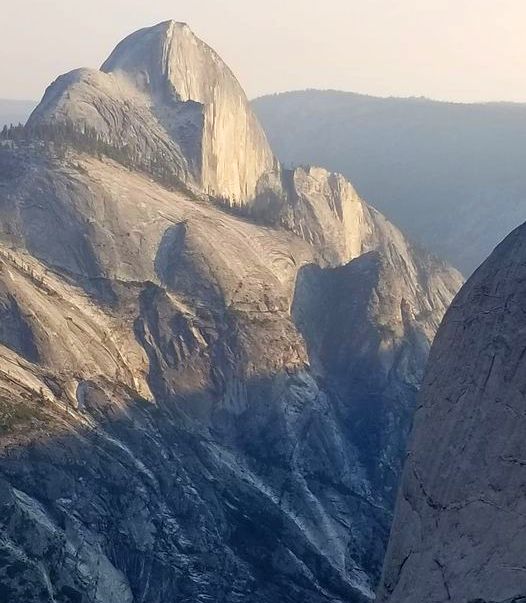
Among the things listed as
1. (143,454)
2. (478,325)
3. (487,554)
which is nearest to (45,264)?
(143,454)

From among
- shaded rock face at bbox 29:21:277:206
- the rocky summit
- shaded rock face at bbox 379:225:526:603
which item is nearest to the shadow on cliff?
the rocky summit

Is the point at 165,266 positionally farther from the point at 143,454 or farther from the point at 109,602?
the point at 109,602

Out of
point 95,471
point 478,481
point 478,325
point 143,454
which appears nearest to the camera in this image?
point 478,481

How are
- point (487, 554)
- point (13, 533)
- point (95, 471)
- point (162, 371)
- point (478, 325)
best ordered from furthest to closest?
point (162, 371), point (95, 471), point (13, 533), point (478, 325), point (487, 554)

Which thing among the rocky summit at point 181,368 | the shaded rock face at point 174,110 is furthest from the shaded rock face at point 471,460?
the shaded rock face at point 174,110

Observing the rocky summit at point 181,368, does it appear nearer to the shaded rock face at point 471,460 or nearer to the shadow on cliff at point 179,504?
the shadow on cliff at point 179,504

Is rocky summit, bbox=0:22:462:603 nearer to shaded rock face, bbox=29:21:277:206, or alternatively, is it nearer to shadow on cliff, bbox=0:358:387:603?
shadow on cliff, bbox=0:358:387:603
